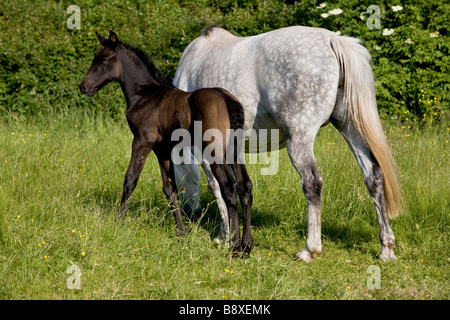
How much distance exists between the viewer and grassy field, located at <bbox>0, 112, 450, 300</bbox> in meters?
3.99

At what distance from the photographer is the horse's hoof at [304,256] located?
482 centimetres

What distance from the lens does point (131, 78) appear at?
529 cm

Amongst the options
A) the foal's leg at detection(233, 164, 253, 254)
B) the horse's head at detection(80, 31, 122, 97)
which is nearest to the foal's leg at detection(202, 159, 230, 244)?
the foal's leg at detection(233, 164, 253, 254)

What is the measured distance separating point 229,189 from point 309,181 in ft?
2.38

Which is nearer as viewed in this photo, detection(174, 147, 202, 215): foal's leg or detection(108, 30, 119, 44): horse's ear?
detection(108, 30, 119, 44): horse's ear

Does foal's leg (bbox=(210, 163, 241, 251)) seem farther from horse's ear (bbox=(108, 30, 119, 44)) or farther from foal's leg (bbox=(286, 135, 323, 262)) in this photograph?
horse's ear (bbox=(108, 30, 119, 44))

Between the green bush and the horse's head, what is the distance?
376 centimetres

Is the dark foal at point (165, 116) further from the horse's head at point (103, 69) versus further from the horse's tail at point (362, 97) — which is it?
the horse's tail at point (362, 97)

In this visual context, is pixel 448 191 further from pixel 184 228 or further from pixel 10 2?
pixel 10 2

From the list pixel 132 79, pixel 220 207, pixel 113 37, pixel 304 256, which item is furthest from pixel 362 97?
pixel 113 37

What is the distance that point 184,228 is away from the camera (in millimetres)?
5141

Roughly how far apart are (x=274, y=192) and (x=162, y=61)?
4300 mm

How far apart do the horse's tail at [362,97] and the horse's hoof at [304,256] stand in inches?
38.0

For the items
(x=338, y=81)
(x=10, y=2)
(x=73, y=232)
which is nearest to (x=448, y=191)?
(x=338, y=81)
